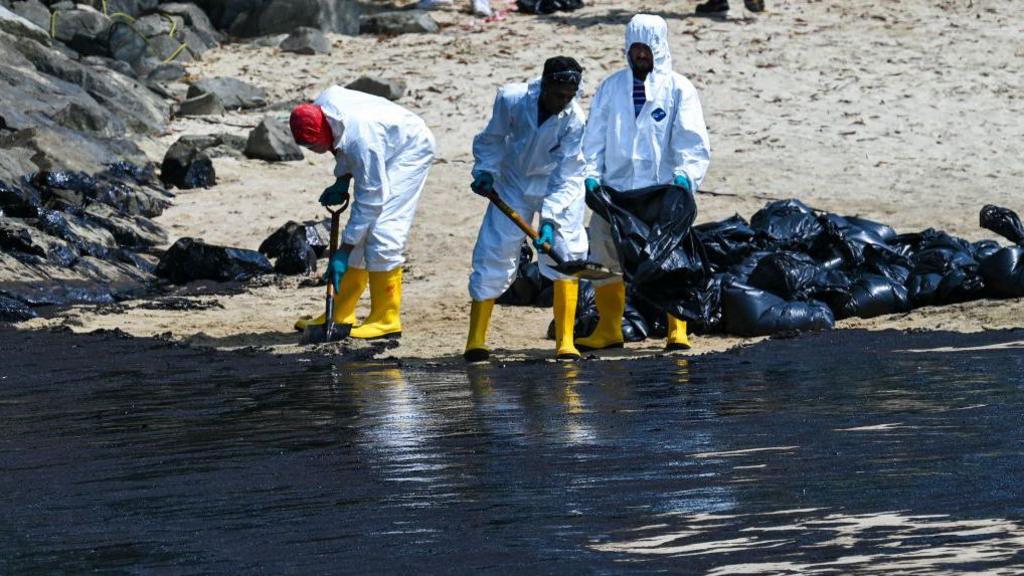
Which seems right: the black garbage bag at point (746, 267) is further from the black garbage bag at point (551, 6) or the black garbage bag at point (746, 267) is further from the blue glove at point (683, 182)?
the black garbage bag at point (551, 6)

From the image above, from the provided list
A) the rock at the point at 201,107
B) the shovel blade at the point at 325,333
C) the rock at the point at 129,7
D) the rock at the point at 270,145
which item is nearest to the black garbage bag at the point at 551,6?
the rock at the point at 201,107

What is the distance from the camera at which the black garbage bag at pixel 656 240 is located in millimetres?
8977

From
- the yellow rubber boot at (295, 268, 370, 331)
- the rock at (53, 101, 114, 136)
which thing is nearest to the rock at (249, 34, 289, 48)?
the rock at (53, 101, 114, 136)

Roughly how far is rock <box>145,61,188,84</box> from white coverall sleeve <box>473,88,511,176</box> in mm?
10579

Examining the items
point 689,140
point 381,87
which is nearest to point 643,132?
point 689,140

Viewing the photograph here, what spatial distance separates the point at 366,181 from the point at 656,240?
1.58 meters

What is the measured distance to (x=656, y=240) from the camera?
29.5ft

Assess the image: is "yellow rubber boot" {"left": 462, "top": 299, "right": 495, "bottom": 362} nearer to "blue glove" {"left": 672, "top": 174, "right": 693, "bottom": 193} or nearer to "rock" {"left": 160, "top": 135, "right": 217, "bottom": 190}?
"blue glove" {"left": 672, "top": 174, "right": 693, "bottom": 193}

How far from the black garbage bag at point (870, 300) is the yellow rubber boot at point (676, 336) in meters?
1.16

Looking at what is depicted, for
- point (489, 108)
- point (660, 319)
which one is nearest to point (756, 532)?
point (660, 319)

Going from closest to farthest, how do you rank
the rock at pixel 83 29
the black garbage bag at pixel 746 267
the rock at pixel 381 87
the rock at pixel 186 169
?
1. the black garbage bag at pixel 746 267
2. the rock at pixel 186 169
3. the rock at pixel 381 87
4. the rock at pixel 83 29

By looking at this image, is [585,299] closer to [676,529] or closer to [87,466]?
[87,466]

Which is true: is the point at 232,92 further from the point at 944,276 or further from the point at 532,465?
the point at 532,465

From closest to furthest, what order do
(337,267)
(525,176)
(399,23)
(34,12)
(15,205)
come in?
1. (525,176)
2. (337,267)
3. (15,205)
4. (34,12)
5. (399,23)
